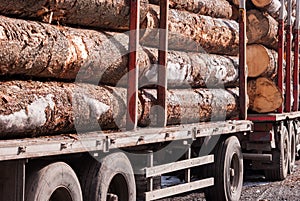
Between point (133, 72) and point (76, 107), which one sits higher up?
point (133, 72)

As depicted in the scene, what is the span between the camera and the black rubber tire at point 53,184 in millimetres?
6402

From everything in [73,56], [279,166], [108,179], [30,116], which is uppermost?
[73,56]

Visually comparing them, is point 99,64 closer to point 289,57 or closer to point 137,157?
point 137,157

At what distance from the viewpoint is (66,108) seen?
7070mm

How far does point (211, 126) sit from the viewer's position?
34.7 ft

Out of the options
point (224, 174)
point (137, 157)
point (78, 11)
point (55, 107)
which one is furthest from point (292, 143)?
point (55, 107)

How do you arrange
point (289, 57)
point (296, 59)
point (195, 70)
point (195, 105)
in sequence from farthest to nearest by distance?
point (296, 59) < point (289, 57) < point (195, 70) < point (195, 105)

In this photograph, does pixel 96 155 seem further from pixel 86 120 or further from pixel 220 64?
pixel 220 64

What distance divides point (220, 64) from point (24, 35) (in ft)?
18.6

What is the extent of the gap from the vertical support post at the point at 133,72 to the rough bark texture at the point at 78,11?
0.18 m

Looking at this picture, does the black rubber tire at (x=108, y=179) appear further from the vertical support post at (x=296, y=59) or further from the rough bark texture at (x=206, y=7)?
the vertical support post at (x=296, y=59)

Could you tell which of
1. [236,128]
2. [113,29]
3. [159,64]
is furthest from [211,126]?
[113,29]

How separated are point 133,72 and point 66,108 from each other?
4.17ft

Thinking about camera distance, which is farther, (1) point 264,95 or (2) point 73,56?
(1) point 264,95
